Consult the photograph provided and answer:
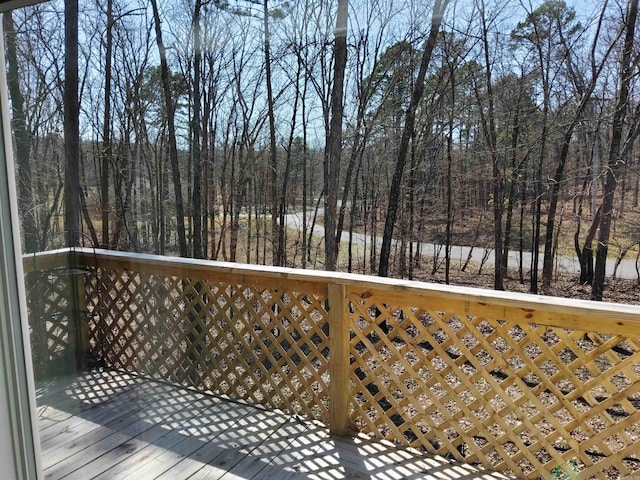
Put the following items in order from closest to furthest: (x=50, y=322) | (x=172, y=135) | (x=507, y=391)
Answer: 1. (x=50, y=322)
2. (x=172, y=135)
3. (x=507, y=391)

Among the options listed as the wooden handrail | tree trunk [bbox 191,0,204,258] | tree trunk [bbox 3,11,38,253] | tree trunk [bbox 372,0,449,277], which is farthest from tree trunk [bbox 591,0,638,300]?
tree trunk [bbox 3,11,38,253]

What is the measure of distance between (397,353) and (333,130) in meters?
1.02

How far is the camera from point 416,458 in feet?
5.68

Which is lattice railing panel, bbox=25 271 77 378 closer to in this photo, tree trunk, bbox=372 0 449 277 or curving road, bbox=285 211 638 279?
curving road, bbox=285 211 638 279

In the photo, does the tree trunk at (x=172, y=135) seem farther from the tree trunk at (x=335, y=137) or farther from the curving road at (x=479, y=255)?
the tree trunk at (x=335, y=137)

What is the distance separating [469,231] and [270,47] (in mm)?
1175

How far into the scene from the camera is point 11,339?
89 cm

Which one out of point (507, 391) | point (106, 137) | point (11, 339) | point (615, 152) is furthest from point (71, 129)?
point (507, 391)

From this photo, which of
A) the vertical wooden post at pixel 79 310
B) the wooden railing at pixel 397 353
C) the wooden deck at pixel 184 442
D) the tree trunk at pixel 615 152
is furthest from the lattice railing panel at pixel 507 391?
the vertical wooden post at pixel 79 310

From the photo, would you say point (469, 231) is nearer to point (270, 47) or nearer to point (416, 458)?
point (416, 458)

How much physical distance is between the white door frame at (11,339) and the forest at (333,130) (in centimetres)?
4

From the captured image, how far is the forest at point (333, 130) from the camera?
1102mm

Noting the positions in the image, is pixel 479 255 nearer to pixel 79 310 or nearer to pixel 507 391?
pixel 507 391

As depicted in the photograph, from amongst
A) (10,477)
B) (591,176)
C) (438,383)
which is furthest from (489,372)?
(10,477)
